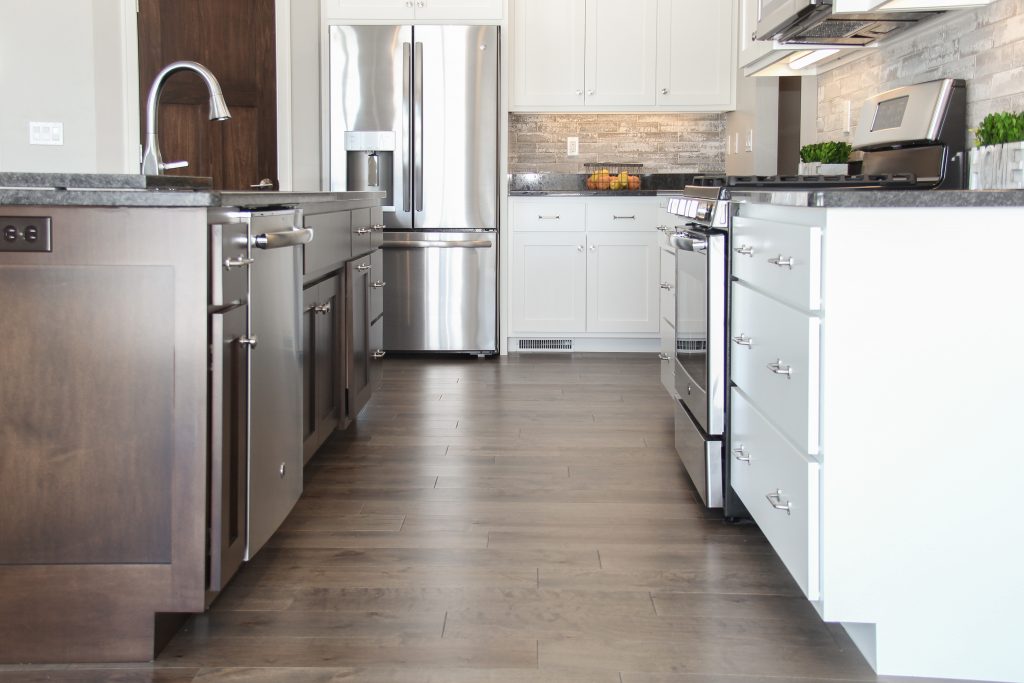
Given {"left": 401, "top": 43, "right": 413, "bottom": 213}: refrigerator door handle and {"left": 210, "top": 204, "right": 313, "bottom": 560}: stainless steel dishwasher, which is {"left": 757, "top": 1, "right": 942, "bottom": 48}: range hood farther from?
{"left": 401, "top": 43, "right": 413, "bottom": 213}: refrigerator door handle

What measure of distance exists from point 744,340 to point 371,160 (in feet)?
11.7

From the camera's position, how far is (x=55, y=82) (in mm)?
4316

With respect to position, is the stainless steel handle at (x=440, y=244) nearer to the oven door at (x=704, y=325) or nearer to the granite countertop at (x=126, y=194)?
the oven door at (x=704, y=325)

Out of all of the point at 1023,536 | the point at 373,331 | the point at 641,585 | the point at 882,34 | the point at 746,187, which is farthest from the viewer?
the point at 373,331

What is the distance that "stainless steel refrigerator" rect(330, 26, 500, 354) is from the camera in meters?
5.68

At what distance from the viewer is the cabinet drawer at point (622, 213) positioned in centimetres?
592

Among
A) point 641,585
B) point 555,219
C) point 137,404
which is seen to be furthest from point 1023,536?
point 555,219

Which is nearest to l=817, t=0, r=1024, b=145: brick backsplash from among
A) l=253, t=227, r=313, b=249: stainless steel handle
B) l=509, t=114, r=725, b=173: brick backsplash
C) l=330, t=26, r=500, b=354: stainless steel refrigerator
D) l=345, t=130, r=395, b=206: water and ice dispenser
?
l=253, t=227, r=313, b=249: stainless steel handle

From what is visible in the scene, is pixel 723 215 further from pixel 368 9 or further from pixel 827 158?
pixel 368 9

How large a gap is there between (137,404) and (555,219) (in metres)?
4.18

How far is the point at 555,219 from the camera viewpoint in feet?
19.5

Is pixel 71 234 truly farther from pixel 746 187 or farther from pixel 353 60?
pixel 353 60

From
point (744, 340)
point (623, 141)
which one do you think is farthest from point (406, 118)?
point (744, 340)

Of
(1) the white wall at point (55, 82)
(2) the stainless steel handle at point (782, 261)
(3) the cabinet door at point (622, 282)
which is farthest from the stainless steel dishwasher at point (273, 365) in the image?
(3) the cabinet door at point (622, 282)
